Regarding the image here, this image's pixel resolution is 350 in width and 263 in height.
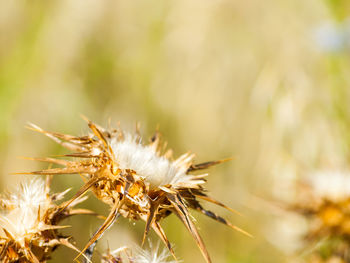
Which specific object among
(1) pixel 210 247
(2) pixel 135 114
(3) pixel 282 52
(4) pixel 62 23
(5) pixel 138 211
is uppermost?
(3) pixel 282 52

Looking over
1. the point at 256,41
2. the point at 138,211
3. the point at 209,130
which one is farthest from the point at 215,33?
the point at 138,211

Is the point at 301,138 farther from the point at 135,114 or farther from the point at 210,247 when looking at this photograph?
the point at 135,114

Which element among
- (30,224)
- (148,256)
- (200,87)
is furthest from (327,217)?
(200,87)

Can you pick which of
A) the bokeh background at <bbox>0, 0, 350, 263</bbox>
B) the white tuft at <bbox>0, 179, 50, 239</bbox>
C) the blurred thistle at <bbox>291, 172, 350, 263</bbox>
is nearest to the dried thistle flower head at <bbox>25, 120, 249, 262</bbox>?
the white tuft at <bbox>0, 179, 50, 239</bbox>

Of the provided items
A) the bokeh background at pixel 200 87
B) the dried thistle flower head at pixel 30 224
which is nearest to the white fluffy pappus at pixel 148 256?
the dried thistle flower head at pixel 30 224

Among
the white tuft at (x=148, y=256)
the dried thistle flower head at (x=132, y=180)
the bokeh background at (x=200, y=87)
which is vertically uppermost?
the bokeh background at (x=200, y=87)

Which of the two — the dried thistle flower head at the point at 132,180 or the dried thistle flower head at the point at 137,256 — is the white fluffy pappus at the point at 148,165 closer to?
the dried thistle flower head at the point at 132,180
